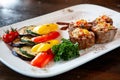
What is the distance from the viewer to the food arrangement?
1.21 meters

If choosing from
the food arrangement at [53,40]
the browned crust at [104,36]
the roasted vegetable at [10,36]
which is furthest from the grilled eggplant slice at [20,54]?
the browned crust at [104,36]

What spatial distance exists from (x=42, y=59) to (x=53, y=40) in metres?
0.18

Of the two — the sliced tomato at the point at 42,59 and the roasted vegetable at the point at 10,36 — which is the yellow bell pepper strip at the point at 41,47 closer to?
the sliced tomato at the point at 42,59

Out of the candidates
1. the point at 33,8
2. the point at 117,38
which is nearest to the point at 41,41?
the point at 117,38

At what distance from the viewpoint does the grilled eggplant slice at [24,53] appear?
1.23 metres

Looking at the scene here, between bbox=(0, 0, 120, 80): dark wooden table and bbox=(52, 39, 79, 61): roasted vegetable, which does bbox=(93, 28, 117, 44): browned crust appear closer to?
bbox=(0, 0, 120, 80): dark wooden table

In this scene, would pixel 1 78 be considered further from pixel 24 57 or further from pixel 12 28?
pixel 12 28

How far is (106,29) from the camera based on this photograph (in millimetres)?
1424

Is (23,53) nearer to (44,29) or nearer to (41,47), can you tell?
(41,47)

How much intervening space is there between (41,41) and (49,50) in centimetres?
15

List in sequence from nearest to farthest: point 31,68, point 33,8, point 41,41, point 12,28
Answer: point 31,68
point 41,41
point 12,28
point 33,8

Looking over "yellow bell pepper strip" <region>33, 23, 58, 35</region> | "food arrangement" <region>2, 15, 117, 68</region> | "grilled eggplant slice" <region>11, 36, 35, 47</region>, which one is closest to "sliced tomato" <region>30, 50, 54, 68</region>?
"food arrangement" <region>2, 15, 117, 68</region>

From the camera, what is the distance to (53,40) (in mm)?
1336

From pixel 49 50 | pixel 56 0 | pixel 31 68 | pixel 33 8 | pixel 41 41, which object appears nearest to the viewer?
pixel 31 68
